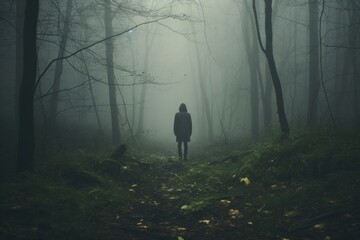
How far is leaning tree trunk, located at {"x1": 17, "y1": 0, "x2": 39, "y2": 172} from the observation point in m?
6.15

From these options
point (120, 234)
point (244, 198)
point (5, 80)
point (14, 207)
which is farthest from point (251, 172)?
point (5, 80)

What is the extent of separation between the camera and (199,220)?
16.7 feet

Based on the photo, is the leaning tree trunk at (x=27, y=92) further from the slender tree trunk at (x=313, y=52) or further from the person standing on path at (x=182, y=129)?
the slender tree trunk at (x=313, y=52)

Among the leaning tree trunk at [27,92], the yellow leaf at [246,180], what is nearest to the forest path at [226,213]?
the yellow leaf at [246,180]

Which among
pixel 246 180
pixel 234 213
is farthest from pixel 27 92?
pixel 246 180

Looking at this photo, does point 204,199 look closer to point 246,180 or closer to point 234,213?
point 234,213

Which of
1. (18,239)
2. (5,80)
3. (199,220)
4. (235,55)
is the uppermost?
(235,55)

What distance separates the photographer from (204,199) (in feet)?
19.7

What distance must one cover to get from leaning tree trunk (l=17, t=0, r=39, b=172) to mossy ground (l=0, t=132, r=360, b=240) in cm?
39

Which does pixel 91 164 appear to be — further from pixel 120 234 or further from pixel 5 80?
pixel 5 80

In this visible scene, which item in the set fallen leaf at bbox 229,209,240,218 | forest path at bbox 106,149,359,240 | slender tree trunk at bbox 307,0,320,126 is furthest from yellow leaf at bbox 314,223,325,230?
slender tree trunk at bbox 307,0,320,126

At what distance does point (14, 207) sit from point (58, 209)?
59 centimetres

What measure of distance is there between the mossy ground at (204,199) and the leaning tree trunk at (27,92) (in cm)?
39

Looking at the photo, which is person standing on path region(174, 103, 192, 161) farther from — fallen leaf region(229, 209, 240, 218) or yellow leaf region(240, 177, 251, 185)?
fallen leaf region(229, 209, 240, 218)
